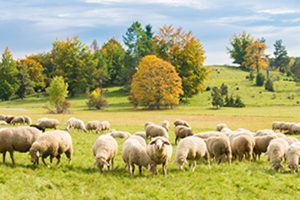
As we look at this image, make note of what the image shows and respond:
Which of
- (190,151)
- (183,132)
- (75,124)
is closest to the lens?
(190,151)

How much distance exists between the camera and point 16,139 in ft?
47.4

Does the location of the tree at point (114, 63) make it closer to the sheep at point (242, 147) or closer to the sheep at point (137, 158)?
the sheep at point (242, 147)

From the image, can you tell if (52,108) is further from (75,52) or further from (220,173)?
(220,173)

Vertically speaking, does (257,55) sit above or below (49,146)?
above

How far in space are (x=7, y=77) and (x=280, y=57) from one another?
4136 inches

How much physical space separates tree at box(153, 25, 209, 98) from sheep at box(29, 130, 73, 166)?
70.7 meters

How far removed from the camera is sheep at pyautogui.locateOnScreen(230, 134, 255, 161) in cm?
1778

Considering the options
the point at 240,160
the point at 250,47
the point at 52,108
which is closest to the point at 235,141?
the point at 240,160

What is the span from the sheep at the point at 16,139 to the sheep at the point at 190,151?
5.74 meters

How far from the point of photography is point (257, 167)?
16359 millimetres

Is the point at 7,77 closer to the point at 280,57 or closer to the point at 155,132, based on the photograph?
the point at 155,132

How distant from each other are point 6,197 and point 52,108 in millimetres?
64491

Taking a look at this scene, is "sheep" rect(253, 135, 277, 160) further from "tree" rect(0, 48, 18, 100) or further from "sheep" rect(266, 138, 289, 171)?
"tree" rect(0, 48, 18, 100)

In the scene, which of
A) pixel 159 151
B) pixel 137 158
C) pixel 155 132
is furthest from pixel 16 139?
pixel 155 132
